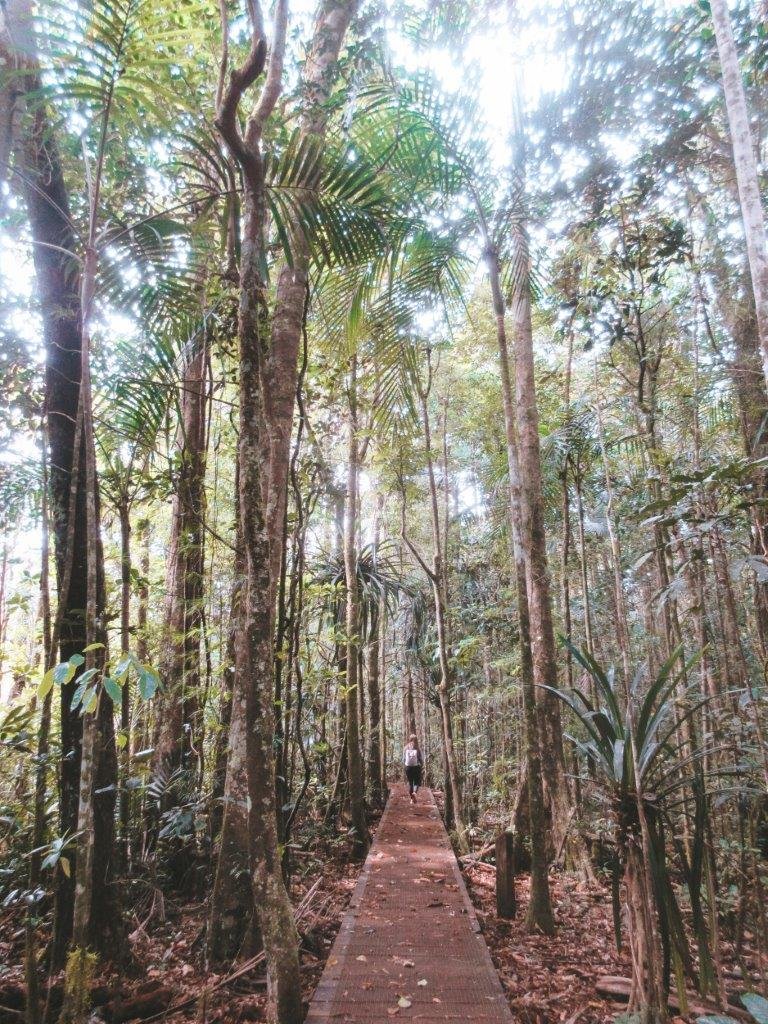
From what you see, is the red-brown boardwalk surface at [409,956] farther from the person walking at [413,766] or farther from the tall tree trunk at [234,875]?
the person walking at [413,766]

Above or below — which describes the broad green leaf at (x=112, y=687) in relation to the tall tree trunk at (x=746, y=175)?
below

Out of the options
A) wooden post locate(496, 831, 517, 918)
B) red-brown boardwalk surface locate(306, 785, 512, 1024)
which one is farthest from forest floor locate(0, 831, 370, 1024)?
wooden post locate(496, 831, 517, 918)

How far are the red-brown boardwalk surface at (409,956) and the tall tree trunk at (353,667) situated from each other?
3.24 ft

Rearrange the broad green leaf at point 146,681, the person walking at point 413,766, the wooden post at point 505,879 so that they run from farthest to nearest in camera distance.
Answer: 1. the person walking at point 413,766
2. the wooden post at point 505,879
3. the broad green leaf at point 146,681

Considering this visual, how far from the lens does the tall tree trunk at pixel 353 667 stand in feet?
22.8

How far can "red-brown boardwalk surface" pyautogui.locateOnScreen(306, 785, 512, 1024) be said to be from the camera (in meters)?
3.12

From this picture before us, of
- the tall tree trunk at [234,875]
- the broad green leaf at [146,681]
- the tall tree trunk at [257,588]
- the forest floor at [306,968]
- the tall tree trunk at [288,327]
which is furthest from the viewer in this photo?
the tall tree trunk at [288,327]

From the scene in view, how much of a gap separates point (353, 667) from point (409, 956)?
3.60 meters

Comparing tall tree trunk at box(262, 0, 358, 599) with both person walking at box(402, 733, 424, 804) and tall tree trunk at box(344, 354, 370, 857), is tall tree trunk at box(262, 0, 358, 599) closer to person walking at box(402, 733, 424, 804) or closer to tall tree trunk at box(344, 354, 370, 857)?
tall tree trunk at box(344, 354, 370, 857)

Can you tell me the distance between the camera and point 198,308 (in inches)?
169

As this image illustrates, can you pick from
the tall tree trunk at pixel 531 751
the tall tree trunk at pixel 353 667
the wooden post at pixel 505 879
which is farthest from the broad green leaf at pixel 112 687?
the tall tree trunk at pixel 353 667

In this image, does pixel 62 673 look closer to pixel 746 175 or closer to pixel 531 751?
pixel 531 751

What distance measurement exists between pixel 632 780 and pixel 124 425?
3586 millimetres

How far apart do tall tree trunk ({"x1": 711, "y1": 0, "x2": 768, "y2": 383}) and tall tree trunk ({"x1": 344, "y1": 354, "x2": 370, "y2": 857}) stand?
3892 mm
